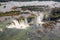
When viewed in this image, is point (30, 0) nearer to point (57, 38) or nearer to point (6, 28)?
point (6, 28)

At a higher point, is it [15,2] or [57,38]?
[15,2]

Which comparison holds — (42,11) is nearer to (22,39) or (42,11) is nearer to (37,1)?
(37,1)

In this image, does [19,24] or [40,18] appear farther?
[40,18]

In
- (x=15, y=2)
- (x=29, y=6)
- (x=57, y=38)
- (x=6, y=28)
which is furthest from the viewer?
(x=15, y=2)

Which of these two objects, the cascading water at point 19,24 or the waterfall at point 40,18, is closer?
the cascading water at point 19,24

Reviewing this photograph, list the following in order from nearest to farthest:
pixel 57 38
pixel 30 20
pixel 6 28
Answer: pixel 57 38
pixel 6 28
pixel 30 20

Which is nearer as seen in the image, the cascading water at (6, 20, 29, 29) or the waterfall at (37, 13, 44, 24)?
the cascading water at (6, 20, 29, 29)

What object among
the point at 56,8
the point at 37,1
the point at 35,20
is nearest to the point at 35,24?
the point at 35,20

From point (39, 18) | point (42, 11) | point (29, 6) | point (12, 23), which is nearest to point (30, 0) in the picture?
point (29, 6)

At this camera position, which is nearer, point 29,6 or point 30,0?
point 29,6
